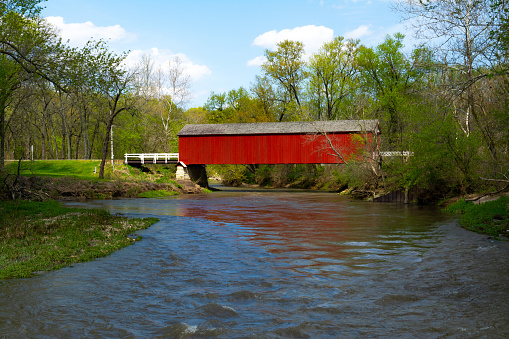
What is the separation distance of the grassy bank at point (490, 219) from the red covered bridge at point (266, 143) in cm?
1908

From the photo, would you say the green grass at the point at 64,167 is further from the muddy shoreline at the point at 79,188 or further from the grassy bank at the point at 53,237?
the grassy bank at the point at 53,237

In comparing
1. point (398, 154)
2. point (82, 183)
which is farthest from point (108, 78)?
point (398, 154)

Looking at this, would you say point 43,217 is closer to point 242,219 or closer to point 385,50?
point 242,219

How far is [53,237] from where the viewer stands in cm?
963

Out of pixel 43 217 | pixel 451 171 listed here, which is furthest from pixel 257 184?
pixel 43 217

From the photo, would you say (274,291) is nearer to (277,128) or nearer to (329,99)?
(277,128)

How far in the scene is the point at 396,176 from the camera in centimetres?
2402

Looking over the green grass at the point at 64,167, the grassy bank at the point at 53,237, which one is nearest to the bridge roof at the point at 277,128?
the green grass at the point at 64,167

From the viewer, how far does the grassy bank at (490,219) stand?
11.2 m

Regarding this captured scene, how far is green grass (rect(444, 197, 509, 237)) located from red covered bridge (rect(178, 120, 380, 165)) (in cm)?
1908

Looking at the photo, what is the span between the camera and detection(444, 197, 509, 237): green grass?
11273 millimetres

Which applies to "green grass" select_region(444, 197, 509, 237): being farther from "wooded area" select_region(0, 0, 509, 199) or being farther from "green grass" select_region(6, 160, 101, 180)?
"green grass" select_region(6, 160, 101, 180)

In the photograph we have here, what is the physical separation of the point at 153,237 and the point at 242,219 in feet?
17.5

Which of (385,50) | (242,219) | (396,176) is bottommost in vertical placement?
(242,219)
